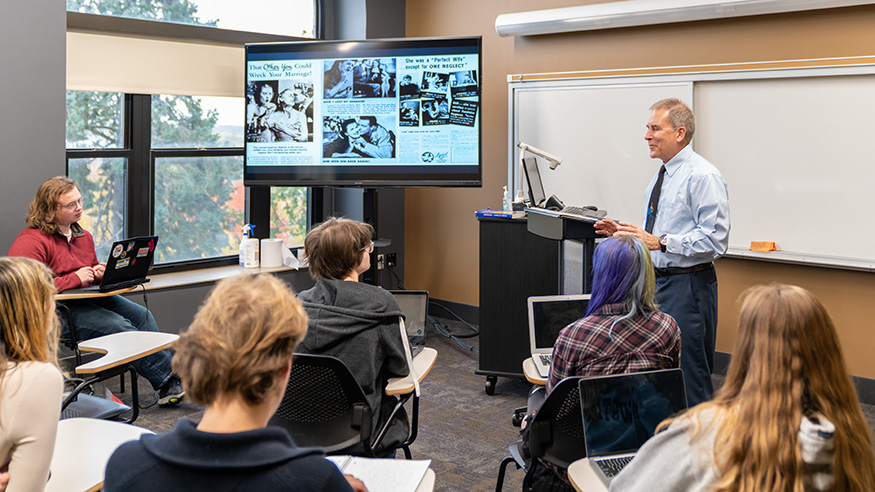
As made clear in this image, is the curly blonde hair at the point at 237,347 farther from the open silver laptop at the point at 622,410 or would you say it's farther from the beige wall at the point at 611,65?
the beige wall at the point at 611,65

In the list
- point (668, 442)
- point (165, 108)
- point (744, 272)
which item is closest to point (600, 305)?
point (668, 442)

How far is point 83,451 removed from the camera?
1.80 m

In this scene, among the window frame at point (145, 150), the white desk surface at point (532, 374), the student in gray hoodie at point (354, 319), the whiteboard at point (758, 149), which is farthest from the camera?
the window frame at point (145, 150)

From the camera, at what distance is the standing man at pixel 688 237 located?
3223 mm

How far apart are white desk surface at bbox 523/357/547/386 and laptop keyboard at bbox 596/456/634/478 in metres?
0.55

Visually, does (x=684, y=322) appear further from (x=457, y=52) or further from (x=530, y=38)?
(x=530, y=38)

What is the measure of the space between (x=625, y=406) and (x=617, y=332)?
0.26m

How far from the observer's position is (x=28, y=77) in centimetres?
398

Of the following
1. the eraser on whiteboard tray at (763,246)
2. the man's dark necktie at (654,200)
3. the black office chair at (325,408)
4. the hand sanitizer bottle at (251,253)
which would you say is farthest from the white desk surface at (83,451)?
the eraser on whiteboard tray at (763,246)

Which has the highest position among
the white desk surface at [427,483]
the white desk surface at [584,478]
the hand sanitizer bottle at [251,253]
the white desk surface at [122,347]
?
the hand sanitizer bottle at [251,253]

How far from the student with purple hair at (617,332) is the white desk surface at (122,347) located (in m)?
1.57

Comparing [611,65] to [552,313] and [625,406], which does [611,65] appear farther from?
[625,406]

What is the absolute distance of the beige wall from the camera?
158 inches

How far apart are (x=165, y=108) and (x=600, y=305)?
3727 millimetres
